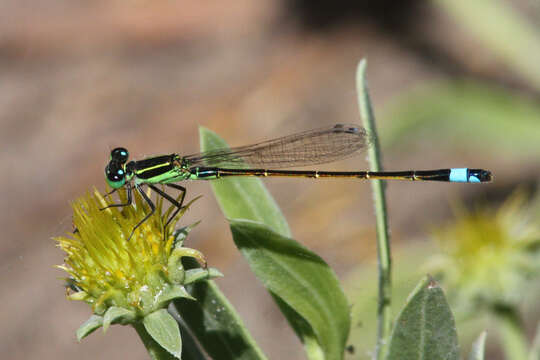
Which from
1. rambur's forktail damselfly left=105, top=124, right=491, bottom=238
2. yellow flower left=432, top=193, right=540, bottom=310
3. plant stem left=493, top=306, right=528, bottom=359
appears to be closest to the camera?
rambur's forktail damselfly left=105, top=124, right=491, bottom=238

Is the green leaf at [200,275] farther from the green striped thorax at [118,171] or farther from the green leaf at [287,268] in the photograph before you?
the green striped thorax at [118,171]

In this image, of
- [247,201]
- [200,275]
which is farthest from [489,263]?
[200,275]

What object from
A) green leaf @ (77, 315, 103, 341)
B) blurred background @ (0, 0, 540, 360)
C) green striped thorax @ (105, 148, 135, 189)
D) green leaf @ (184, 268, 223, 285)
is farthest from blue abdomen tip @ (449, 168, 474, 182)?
green leaf @ (77, 315, 103, 341)

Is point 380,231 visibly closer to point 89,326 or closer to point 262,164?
point 89,326

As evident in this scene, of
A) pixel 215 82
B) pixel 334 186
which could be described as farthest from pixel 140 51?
pixel 334 186

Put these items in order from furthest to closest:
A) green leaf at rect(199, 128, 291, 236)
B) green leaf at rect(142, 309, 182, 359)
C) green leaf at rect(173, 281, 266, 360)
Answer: green leaf at rect(199, 128, 291, 236) → green leaf at rect(173, 281, 266, 360) → green leaf at rect(142, 309, 182, 359)

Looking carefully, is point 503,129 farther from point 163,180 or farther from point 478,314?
point 163,180

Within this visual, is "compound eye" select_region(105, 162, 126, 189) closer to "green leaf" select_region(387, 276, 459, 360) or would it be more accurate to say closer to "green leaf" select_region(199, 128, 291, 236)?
"green leaf" select_region(199, 128, 291, 236)

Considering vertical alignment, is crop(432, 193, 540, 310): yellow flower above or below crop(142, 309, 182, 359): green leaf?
above
